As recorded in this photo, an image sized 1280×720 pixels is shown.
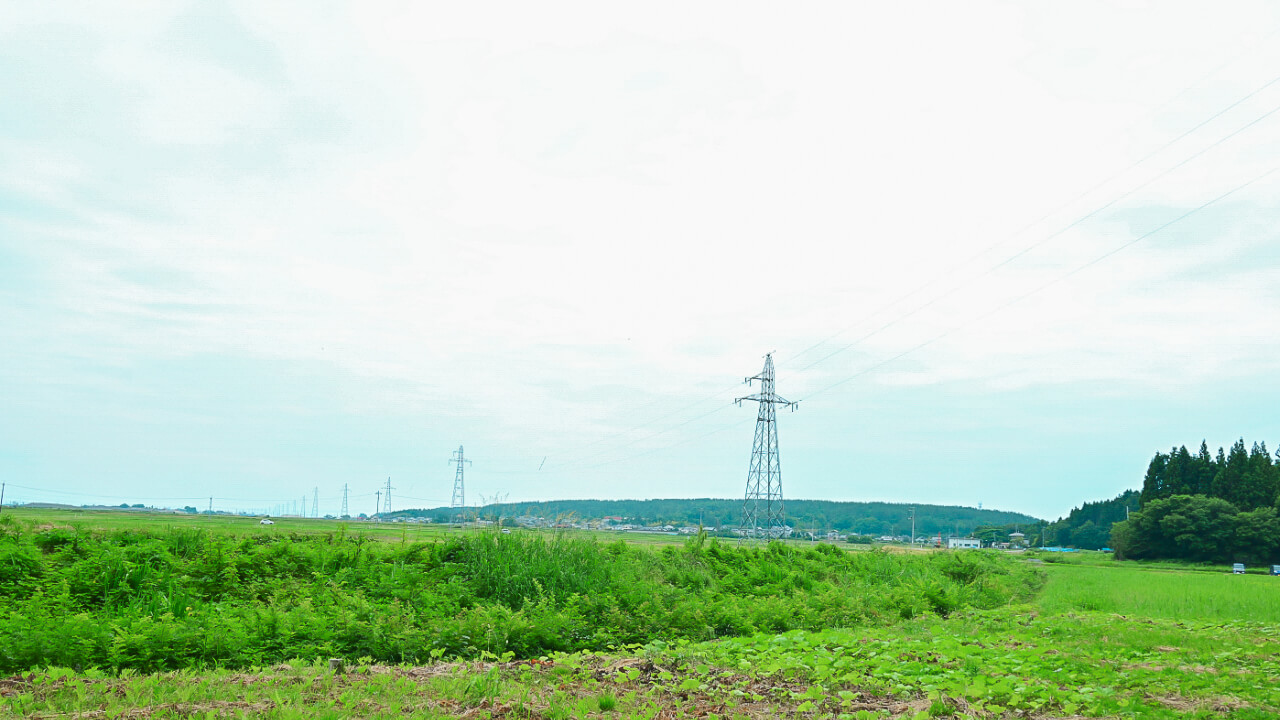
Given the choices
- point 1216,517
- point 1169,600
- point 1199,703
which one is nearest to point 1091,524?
point 1216,517

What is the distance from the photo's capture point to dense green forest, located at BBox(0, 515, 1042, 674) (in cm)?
869

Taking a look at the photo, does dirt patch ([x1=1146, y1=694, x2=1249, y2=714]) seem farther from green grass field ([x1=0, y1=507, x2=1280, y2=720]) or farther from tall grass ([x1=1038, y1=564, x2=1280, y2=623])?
tall grass ([x1=1038, y1=564, x2=1280, y2=623])

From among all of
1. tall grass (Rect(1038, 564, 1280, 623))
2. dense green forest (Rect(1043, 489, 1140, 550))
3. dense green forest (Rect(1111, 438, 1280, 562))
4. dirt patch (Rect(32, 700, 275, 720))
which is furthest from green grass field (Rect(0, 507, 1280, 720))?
dense green forest (Rect(1043, 489, 1140, 550))

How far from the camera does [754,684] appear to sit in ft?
26.2

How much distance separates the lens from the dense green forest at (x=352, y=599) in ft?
28.5

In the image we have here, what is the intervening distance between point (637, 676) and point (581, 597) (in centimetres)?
400

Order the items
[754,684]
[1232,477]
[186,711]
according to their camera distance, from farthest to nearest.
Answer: [1232,477]
[754,684]
[186,711]

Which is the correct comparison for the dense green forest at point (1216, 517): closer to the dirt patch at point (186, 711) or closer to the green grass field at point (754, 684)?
the green grass field at point (754, 684)

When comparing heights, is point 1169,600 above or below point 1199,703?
below

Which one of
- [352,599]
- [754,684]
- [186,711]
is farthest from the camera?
[352,599]

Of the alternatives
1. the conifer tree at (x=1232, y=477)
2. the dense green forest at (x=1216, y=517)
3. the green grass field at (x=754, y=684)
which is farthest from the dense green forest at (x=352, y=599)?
the conifer tree at (x=1232, y=477)

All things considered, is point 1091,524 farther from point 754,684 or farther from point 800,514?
point 754,684

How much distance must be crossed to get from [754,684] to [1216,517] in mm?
66446

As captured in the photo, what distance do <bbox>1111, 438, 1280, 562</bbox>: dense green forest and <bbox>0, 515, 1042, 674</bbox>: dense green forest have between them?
56046 millimetres
